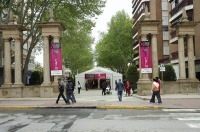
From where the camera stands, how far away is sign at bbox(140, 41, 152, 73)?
28.5 metres

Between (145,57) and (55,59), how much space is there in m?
7.17

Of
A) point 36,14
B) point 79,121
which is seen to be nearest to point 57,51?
point 36,14

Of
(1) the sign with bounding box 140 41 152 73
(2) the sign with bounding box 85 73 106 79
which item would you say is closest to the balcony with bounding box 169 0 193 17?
(2) the sign with bounding box 85 73 106 79

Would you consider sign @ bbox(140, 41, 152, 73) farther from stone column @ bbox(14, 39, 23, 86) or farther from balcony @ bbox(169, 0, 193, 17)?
balcony @ bbox(169, 0, 193, 17)

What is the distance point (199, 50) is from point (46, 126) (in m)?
33.8

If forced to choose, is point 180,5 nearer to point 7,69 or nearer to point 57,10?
point 57,10

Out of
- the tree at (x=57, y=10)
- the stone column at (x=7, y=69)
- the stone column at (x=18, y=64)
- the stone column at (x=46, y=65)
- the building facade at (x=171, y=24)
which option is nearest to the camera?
the stone column at (x=46, y=65)

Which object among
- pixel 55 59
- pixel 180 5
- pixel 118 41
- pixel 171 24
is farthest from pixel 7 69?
pixel 118 41

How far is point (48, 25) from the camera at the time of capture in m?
29.1

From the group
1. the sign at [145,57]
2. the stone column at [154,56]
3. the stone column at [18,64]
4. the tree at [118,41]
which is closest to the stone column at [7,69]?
the stone column at [18,64]

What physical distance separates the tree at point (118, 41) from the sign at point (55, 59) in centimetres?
4524

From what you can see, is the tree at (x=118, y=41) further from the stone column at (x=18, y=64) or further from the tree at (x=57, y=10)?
the stone column at (x=18, y=64)

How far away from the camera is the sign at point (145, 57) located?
2855 centimetres

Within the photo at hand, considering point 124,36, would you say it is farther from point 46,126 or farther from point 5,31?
point 46,126
